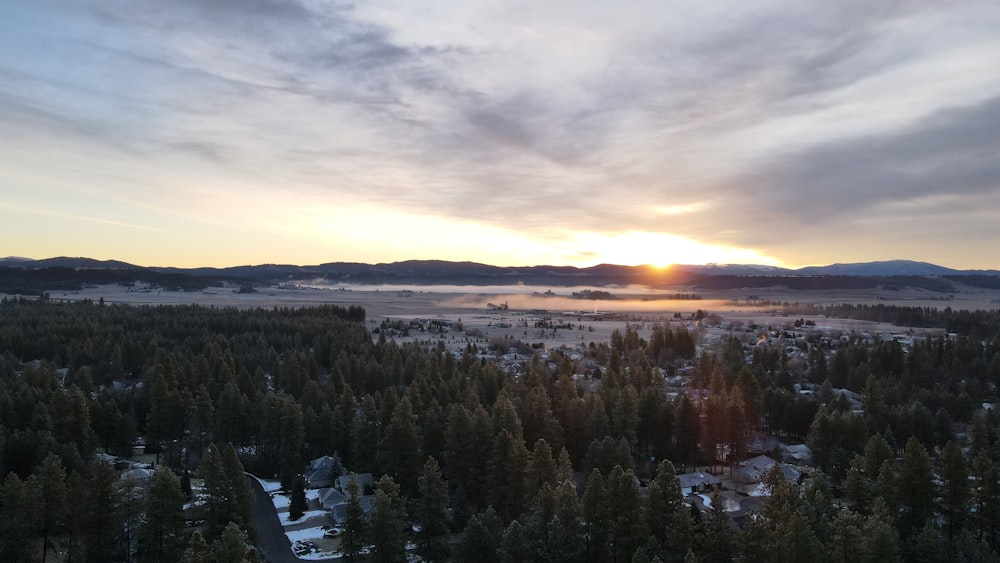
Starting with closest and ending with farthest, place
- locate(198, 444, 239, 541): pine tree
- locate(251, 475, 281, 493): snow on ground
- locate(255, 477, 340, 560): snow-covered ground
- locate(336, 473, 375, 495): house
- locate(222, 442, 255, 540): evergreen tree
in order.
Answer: locate(198, 444, 239, 541): pine tree, locate(222, 442, 255, 540): evergreen tree, locate(255, 477, 340, 560): snow-covered ground, locate(336, 473, 375, 495): house, locate(251, 475, 281, 493): snow on ground

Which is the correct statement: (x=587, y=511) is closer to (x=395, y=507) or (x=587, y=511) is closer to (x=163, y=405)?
(x=395, y=507)

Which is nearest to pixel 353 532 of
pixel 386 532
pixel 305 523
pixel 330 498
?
pixel 386 532

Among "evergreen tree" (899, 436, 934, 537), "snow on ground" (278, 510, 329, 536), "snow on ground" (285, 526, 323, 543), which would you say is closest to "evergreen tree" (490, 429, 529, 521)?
"snow on ground" (285, 526, 323, 543)

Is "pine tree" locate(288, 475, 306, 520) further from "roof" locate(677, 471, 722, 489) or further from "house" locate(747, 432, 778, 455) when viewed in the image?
"house" locate(747, 432, 778, 455)

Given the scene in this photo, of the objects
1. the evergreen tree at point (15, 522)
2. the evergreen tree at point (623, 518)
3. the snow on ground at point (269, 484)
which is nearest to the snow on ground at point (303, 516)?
the snow on ground at point (269, 484)

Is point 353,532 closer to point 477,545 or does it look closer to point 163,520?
point 477,545
